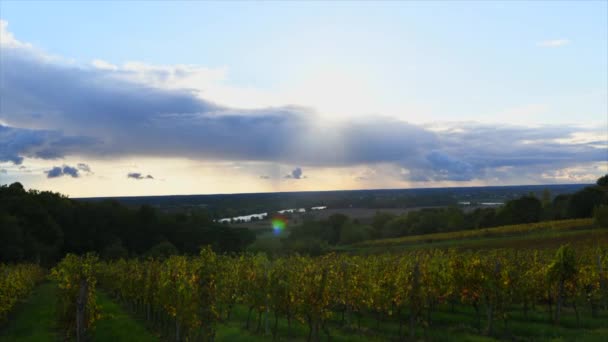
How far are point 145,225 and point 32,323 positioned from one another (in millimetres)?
54131

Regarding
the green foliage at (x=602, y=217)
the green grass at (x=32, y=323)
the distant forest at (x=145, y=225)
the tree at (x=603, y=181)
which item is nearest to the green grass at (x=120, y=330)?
the green grass at (x=32, y=323)

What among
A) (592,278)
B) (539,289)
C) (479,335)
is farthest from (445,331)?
(592,278)

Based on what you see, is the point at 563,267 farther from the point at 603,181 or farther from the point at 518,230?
the point at 603,181

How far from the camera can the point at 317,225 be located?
109500 millimetres

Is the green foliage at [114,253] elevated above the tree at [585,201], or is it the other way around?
the tree at [585,201]

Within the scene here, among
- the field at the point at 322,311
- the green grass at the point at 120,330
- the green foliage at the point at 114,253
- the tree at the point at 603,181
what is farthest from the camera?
the tree at the point at 603,181

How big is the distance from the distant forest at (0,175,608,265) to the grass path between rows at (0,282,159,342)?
32.0 m

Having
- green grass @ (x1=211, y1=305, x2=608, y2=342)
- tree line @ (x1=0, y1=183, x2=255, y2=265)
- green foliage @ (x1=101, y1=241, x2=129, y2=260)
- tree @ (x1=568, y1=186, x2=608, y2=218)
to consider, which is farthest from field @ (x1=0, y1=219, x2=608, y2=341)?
tree @ (x1=568, y1=186, x2=608, y2=218)

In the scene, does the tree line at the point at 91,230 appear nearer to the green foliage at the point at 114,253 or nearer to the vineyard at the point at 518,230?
the green foliage at the point at 114,253

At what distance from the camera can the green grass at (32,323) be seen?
19.7 m

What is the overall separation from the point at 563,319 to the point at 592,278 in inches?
101

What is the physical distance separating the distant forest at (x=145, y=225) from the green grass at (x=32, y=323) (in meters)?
28.4

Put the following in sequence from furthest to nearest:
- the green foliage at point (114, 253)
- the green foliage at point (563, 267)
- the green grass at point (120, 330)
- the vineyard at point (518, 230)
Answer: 1. the vineyard at point (518, 230)
2. the green foliage at point (114, 253)
3. the green foliage at point (563, 267)
4. the green grass at point (120, 330)

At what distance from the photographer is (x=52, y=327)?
858 inches
